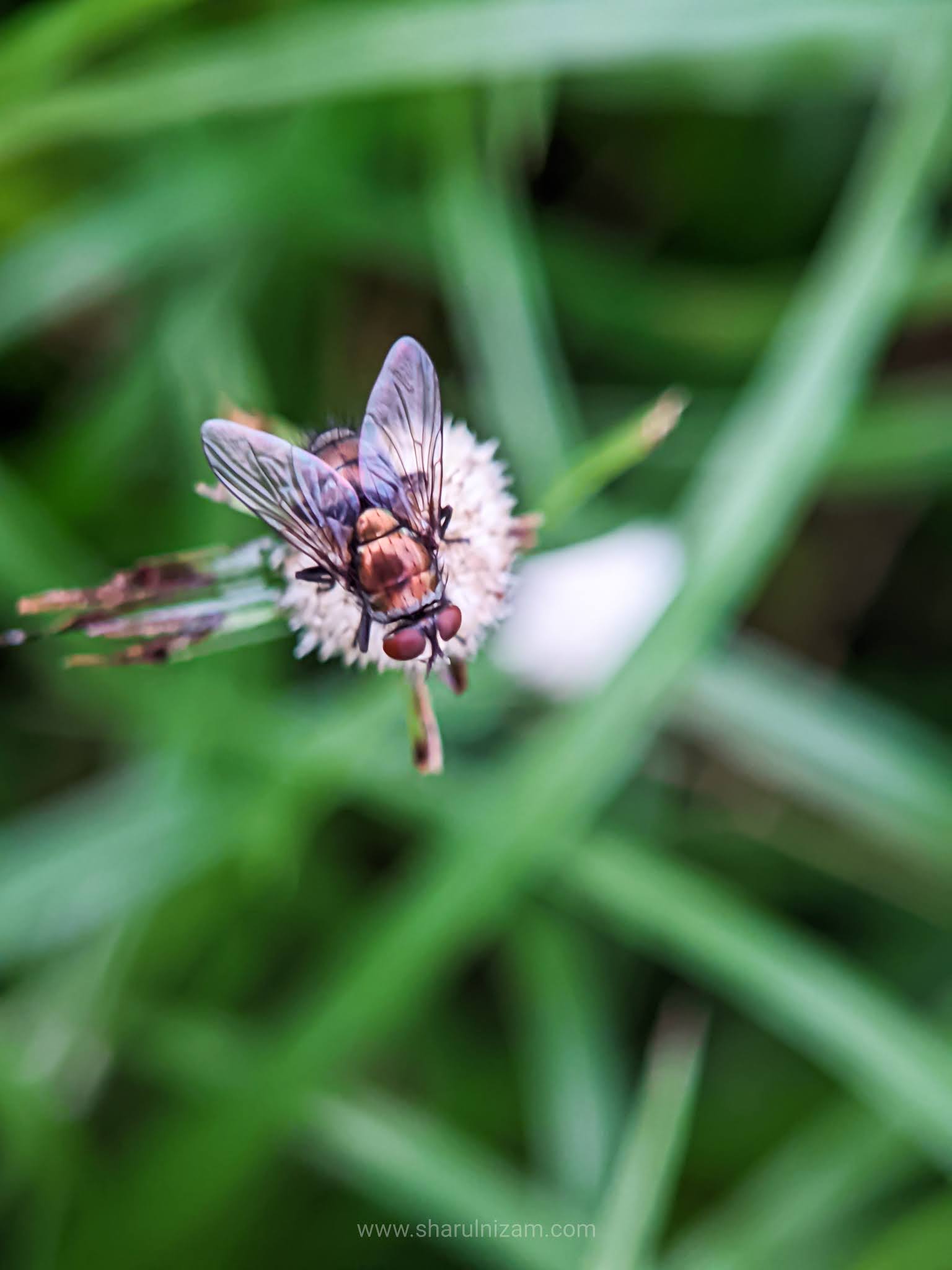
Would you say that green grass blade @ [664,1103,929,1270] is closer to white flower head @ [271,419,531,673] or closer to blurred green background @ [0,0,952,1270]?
blurred green background @ [0,0,952,1270]

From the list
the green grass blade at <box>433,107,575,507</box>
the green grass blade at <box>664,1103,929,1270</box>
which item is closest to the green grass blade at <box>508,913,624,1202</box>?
the green grass blade at <box>664,1103,929,1270</box>

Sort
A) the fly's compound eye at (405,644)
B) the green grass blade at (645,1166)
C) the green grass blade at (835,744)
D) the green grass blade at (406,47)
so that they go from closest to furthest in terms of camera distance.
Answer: the fly's compound eye at (405,644) → the green grass blade at (645,1166) → the green grass blade at (406,47) → the green grass blade at (835,744)

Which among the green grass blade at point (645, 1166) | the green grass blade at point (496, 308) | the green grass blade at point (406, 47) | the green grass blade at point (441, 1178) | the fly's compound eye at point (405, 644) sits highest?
the green grass blade at point (406, 47)

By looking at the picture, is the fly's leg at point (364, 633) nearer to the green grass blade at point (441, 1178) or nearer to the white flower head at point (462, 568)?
the white flower head at point (462, 568)

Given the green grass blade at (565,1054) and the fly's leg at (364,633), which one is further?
the green grass blade at (565,1054)

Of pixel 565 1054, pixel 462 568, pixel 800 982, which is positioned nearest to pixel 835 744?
pixel 800 982

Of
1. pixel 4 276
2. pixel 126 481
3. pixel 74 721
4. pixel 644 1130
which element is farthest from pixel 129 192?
pixel 644 1130

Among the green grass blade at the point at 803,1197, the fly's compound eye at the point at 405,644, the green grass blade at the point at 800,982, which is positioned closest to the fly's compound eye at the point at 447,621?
the fly's compound eye at the point at 405,644
